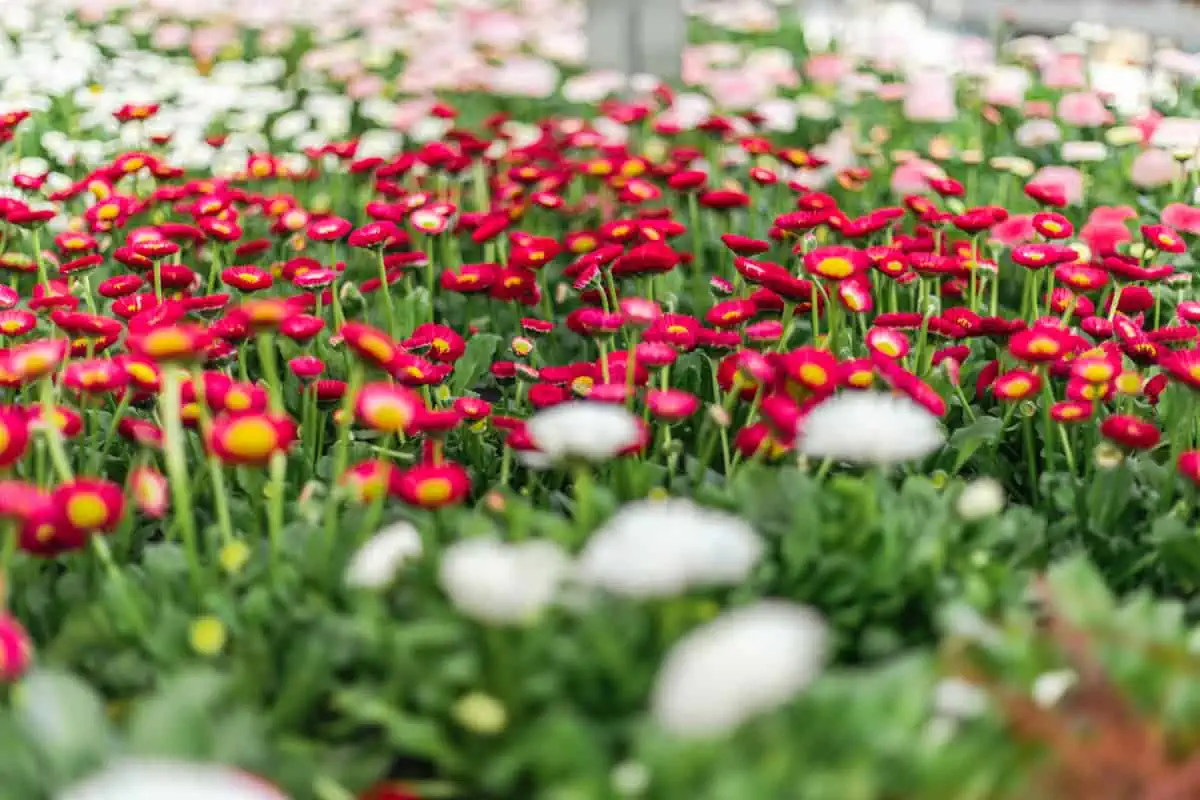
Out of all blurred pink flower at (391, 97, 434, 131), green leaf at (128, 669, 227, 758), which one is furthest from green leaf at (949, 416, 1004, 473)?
blurred pink flower at (391, 97, 434, 131)

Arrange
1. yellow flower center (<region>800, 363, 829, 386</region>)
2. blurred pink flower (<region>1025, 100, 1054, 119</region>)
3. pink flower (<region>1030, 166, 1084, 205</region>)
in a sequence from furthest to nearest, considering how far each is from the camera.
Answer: blurred pink flower (<region>1025, 100, 1054, 119</region>) → pink flower (<region>1030, 166, 1084, 205</region>) → yellow flower center (<region>800, 363, 829, 386</region>)

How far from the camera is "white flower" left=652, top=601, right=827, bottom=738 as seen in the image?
869 millimetres

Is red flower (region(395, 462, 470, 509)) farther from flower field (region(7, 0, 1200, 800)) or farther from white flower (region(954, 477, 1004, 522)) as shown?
white flower (region(954, 477, 1004, 522))

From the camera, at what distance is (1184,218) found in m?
2.31

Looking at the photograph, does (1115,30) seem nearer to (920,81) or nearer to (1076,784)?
(920,81)

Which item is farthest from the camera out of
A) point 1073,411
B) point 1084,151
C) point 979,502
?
point 1084,151

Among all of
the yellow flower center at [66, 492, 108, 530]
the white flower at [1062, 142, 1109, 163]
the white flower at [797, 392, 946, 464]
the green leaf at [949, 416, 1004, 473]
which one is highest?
the white flower at [797, 392, 946, 464]

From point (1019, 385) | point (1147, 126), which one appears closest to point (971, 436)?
point (1019, 385)

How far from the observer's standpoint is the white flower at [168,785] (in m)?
0.81

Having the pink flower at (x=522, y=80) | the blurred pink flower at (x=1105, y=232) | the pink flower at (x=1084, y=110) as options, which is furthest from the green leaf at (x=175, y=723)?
the pink flower at (x=522, y=80)

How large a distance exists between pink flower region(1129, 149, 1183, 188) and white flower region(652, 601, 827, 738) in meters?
2.28

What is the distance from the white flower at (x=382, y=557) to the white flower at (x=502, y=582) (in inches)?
5.9

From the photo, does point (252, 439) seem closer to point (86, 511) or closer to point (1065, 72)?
point (86, 511)

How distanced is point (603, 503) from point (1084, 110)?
8.25ft
